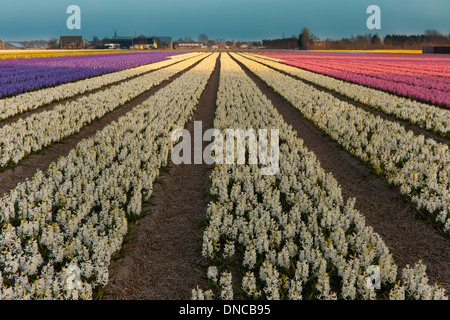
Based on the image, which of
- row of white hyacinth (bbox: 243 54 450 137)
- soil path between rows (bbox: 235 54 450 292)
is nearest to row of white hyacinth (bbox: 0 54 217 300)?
soil path between rows (bbox: 235 54 450 292)

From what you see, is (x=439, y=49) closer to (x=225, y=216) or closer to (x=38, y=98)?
(x=38, y=98)

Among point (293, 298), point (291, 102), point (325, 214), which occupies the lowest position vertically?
point (293, 298)

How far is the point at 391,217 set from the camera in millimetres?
7531

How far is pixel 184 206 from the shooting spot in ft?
26.7

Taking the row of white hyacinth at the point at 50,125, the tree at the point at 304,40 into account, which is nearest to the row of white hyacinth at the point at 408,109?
the row of white hyacinth at the point at 50,125

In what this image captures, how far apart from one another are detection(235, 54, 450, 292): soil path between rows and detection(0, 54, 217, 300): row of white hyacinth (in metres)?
5.47

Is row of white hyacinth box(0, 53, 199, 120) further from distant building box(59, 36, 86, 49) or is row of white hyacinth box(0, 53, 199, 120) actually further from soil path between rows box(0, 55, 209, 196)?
distant building box(59, 36, 86, 49)

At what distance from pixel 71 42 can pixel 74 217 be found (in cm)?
17329

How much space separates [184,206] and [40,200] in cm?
334

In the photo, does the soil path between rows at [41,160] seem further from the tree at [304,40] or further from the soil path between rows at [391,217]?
the tree at [304,40]

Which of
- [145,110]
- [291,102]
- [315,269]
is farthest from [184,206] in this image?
[291,102]

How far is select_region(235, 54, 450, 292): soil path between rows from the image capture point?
19.5ft

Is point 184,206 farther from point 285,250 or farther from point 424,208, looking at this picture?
point 424,208

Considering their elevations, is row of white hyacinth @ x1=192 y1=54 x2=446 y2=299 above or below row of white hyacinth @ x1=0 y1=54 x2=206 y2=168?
below
